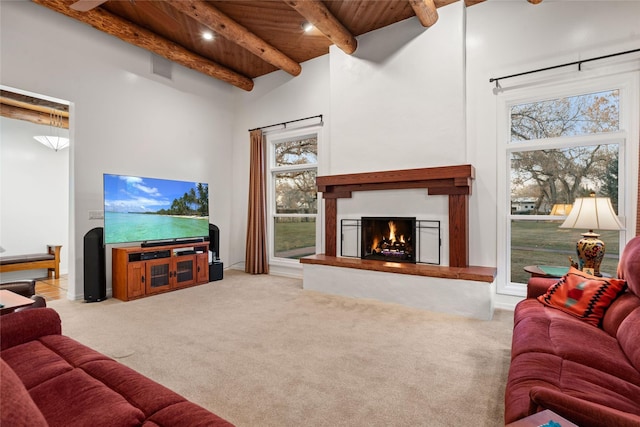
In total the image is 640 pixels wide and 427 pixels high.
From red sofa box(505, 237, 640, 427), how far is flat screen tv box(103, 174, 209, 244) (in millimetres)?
4470

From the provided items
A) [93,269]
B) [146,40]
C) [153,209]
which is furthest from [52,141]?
[93,269]

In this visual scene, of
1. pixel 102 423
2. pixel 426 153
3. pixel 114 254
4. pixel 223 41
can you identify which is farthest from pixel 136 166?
pixel 102 423

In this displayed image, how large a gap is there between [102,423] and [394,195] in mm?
3789

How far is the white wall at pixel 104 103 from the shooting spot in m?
3.73

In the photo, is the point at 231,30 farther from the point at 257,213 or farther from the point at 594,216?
the point at 594,216

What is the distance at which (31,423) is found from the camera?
626 millimetres

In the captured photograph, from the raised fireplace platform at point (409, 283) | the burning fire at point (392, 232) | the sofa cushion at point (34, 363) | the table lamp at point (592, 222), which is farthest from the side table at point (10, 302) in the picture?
the table lamp at point (592, 222)

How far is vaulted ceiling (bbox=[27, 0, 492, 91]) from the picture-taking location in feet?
12.3

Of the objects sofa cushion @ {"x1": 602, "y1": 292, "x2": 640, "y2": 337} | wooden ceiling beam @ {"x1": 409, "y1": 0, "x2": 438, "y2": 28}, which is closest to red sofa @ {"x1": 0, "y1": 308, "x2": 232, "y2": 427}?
sofa cushion @ {"x1": 602, "y1": 292, "x2": 640, "y2": 337}

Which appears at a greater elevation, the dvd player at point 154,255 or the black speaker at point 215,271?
the dvd player at point 154,255

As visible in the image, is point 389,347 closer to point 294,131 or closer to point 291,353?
point 291,353

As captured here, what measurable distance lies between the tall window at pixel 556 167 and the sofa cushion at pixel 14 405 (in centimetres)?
408

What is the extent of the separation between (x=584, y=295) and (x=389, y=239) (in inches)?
96.7

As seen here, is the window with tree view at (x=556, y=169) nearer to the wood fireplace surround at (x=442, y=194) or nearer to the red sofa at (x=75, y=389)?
the wood fireplace surround at (x=442, y=194)
